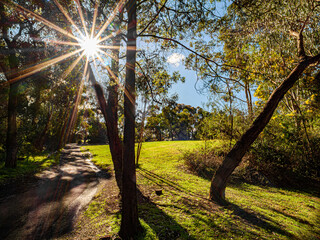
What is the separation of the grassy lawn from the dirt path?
792 millimetres

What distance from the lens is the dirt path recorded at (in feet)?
15.0

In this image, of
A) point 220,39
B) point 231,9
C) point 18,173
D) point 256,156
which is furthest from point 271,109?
point 18,173

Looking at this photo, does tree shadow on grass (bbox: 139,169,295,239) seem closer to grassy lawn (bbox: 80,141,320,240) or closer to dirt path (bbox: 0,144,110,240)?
grassy lawn (bbox: 80,141,320,240)

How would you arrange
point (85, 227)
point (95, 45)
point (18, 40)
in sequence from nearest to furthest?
point (85, 227), point (95, 45), point (18, 40)

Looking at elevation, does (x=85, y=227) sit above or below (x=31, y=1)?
below

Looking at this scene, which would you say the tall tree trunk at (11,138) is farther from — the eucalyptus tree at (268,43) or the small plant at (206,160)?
the eucalyptus tree at (268,43)

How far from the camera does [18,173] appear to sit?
10.6 m

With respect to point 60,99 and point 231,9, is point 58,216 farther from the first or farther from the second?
point 60,99

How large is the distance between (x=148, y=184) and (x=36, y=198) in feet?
16.5

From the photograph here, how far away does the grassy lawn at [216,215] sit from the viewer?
4.42 meters

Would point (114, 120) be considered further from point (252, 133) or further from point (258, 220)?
point (258, 220)

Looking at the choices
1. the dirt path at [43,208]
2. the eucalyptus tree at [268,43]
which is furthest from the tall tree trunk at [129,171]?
the eucalyptus tree at [268,43]

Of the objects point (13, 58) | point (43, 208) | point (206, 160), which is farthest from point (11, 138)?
point (206, 160)

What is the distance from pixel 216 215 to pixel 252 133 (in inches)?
123
